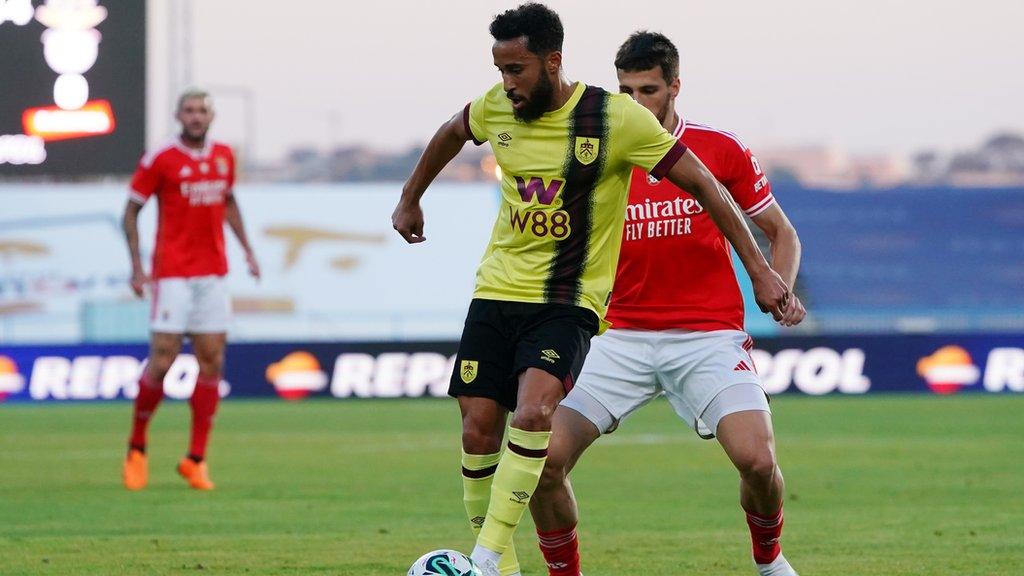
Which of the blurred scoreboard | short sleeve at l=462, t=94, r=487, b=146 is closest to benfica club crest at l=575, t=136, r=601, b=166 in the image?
short sleeve at l=462, t=94, r=487, b=146

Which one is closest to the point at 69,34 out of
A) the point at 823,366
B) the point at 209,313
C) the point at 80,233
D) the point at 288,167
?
the point at 209,313

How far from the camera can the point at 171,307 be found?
11398 millimetres

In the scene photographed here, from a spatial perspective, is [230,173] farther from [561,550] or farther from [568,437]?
[561,550]

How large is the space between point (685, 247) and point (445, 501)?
383 centimetres

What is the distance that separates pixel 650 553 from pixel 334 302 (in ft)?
95.9

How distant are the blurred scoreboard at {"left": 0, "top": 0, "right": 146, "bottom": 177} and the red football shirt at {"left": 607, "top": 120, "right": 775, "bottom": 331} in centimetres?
894

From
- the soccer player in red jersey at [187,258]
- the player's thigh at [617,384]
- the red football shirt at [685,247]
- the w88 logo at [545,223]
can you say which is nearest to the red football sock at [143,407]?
the soccer player in red jersey at [187,258]

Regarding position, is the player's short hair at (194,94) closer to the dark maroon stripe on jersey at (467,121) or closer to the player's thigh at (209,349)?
the player's thigh at (209,349)

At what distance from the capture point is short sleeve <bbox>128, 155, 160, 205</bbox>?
11359 millimetres

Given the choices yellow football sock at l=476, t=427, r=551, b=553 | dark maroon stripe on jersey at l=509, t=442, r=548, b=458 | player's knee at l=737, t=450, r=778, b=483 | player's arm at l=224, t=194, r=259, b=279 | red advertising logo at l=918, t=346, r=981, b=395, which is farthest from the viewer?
red advertising logo at l=918, t=346, r=981, b=395

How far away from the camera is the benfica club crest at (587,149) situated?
6.13 meters

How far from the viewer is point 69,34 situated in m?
14.9

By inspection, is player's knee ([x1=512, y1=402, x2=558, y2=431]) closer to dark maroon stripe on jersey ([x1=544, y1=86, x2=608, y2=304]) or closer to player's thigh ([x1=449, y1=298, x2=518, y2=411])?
player's thigh ([x1=449, y1=298, x2=518, y2=411])

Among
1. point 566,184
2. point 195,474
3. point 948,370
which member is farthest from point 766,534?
point 948,370
